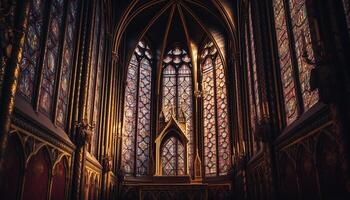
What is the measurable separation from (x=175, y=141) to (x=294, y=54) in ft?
42.8

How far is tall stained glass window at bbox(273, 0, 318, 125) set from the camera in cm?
911

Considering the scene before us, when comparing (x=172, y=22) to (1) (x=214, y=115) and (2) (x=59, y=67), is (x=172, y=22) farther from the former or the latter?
(2) (x=59, y=67)

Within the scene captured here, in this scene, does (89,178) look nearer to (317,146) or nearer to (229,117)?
(317,146)

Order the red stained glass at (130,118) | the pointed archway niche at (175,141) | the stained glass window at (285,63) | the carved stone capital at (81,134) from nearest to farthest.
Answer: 1. the stained glass window at (285,63)
2. the carved stone capital at (81,134)
3. the pointed archway niche at (175,141)
4. the red stained glass at (130,118)

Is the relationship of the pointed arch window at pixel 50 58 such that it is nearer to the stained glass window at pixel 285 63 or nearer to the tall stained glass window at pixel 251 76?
the stained glass window at pixel 285 63

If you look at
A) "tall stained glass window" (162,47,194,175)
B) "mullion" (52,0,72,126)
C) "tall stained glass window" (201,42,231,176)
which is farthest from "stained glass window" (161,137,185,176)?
"mullion" (52,0,72,126)

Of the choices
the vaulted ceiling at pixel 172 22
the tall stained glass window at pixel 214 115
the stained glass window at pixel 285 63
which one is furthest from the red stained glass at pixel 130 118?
the stained glass window at pixel 285 63

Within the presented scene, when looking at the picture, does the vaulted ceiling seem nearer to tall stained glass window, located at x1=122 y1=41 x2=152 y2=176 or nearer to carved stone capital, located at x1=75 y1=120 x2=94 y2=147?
tall stained glass window, located at x1=122 y1=41 x2=152 y2=176

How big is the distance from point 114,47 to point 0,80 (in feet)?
46.1

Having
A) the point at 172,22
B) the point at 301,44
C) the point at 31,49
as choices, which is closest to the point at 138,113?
the point at 172,22

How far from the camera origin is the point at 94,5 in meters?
14.5

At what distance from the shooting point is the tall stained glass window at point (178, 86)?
23.8 metres

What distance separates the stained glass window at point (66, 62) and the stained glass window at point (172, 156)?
11.1 meters

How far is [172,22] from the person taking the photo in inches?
968
